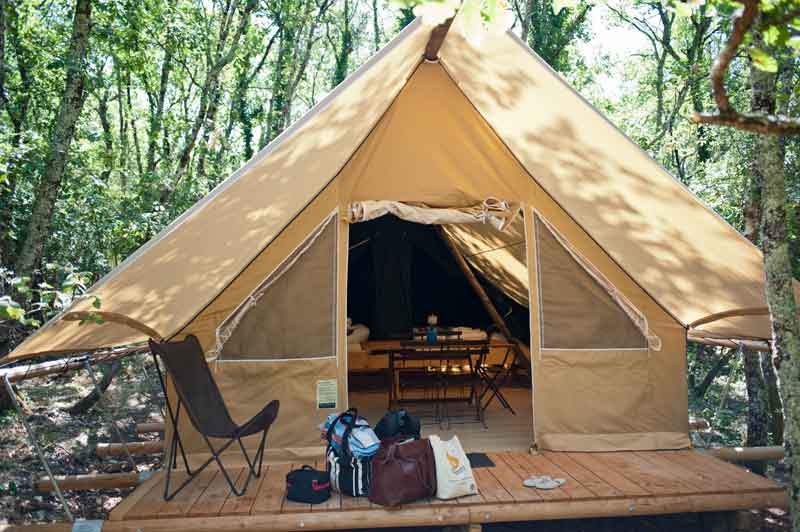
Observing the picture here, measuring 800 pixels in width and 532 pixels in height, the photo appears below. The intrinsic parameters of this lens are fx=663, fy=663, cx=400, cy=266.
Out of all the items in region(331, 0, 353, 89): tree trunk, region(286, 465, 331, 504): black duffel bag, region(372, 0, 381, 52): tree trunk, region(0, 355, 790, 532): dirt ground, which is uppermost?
region(372, 0, 381, 52): tree trunk

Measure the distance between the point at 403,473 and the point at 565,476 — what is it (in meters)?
1.06

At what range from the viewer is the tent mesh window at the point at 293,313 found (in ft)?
14.6

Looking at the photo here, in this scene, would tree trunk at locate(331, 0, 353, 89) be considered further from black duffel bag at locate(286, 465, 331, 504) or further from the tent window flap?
black duffel bag at locate(286, 465, 331, 504)

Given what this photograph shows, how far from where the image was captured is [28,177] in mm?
7062

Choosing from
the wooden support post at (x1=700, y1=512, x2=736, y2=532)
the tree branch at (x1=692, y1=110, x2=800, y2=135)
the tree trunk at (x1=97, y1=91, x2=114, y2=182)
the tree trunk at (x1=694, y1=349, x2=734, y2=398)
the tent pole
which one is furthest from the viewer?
the tree trunk at (x1=97, y1=91, x2=114, y2=182)

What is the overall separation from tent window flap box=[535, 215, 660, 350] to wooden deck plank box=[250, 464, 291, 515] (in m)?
1.94

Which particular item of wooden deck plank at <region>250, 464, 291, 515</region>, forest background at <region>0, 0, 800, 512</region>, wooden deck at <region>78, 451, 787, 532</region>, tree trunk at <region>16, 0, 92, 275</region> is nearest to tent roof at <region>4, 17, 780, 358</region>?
forest background at <region>0, 0, 800, 512</region>

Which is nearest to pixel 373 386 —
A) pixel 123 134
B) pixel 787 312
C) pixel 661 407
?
pixel 661 407

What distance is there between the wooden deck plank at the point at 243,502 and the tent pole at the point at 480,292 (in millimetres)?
3612

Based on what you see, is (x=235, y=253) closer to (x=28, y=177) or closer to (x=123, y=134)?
(x=28, y=177)

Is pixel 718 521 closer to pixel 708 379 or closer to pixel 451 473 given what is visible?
pixel 451 473

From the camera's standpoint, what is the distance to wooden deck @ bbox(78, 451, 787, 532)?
3387 mm

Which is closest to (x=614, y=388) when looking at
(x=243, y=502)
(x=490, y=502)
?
(x=490, y=502)

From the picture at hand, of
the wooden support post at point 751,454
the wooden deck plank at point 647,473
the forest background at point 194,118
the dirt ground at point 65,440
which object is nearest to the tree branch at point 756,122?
the forest background at point 194,118
